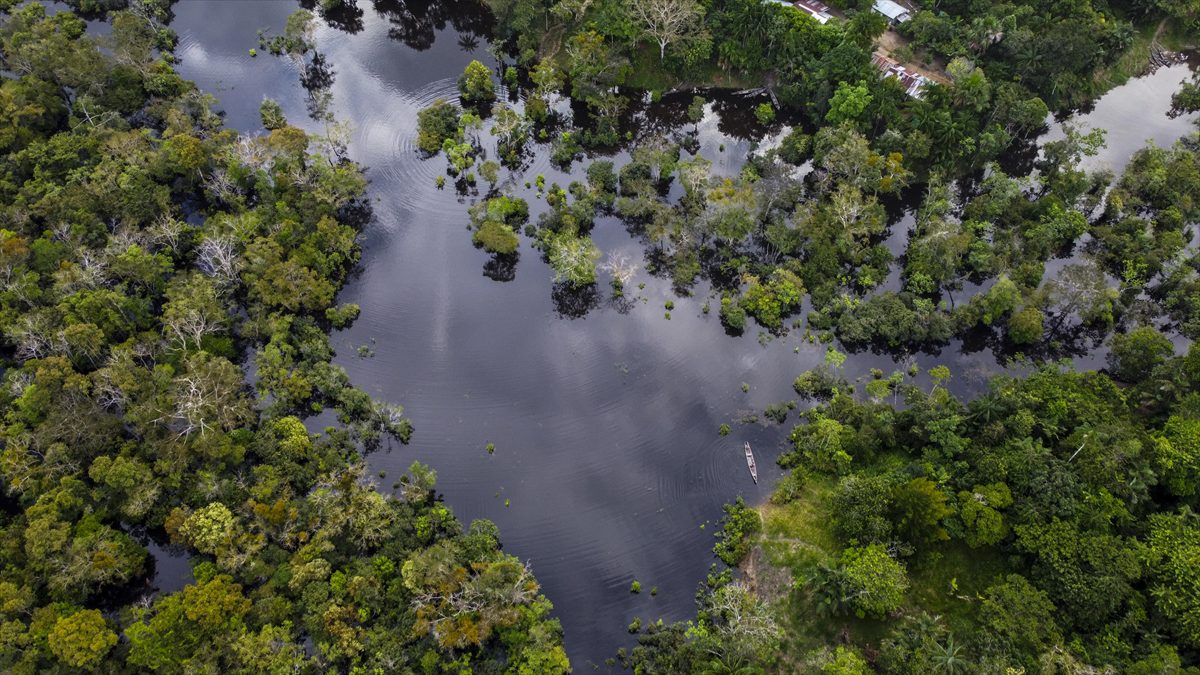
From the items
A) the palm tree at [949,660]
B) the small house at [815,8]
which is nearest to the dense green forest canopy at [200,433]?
the palm tree at [949,660]

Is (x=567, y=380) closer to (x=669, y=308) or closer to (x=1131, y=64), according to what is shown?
(x=669, y=308)

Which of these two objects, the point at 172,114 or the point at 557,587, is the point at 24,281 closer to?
the point at 172,114

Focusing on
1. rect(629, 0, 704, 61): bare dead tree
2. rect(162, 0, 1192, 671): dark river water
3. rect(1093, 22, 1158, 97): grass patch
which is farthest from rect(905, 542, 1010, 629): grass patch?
rect(1093, 22, 1158, 97): grass patch

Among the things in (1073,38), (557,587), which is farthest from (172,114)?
(1073,38)

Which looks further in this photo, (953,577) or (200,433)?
(200,433)

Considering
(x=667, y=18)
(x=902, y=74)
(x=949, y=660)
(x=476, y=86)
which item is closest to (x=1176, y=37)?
(x=902, y=74)

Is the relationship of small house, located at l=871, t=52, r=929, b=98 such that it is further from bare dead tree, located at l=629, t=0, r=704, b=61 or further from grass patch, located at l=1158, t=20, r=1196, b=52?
grass patch, located at l=1158, t=20, r=1196, b=52
